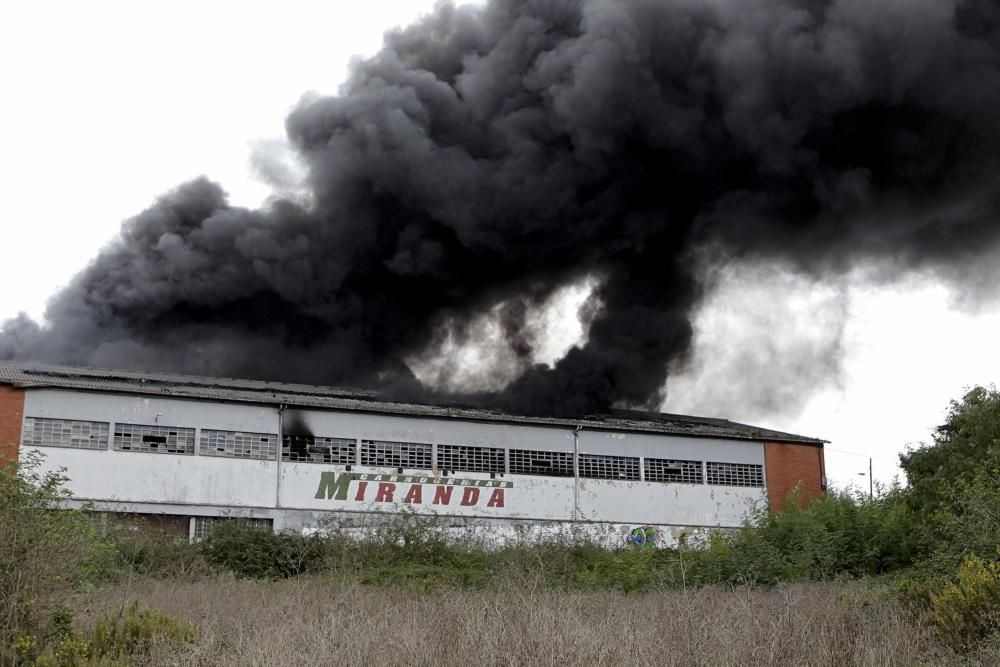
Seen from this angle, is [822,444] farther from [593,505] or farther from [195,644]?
[195,644]

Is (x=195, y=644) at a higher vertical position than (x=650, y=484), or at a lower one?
lower

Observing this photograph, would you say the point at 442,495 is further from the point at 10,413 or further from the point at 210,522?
the point at 10,413

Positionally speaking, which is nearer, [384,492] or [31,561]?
[31,561]

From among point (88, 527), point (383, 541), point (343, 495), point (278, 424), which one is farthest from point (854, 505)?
point (88, 527)

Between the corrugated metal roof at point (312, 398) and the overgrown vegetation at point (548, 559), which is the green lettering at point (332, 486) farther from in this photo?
the corrugated metal roof at point (312, 398)

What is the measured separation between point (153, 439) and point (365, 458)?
541 centimetres

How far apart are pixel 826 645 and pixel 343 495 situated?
18695 mm

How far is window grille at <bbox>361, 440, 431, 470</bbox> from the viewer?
2652cm

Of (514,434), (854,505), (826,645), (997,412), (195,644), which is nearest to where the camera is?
(826,645)

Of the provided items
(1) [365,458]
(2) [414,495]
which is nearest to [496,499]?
(2) [414,495]

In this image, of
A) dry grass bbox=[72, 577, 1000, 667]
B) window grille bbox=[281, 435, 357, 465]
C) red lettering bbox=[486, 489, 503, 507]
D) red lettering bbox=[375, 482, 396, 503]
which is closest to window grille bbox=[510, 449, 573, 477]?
red lettering bbox=[486, 489, 503, 507]

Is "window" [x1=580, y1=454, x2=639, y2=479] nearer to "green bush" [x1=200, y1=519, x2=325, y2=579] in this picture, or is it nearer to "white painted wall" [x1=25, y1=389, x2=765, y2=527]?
"white painted wall" [x1=25, y1=389, x2=765, y2=527]

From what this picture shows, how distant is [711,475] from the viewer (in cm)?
3012

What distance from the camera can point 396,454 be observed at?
26812 mm
